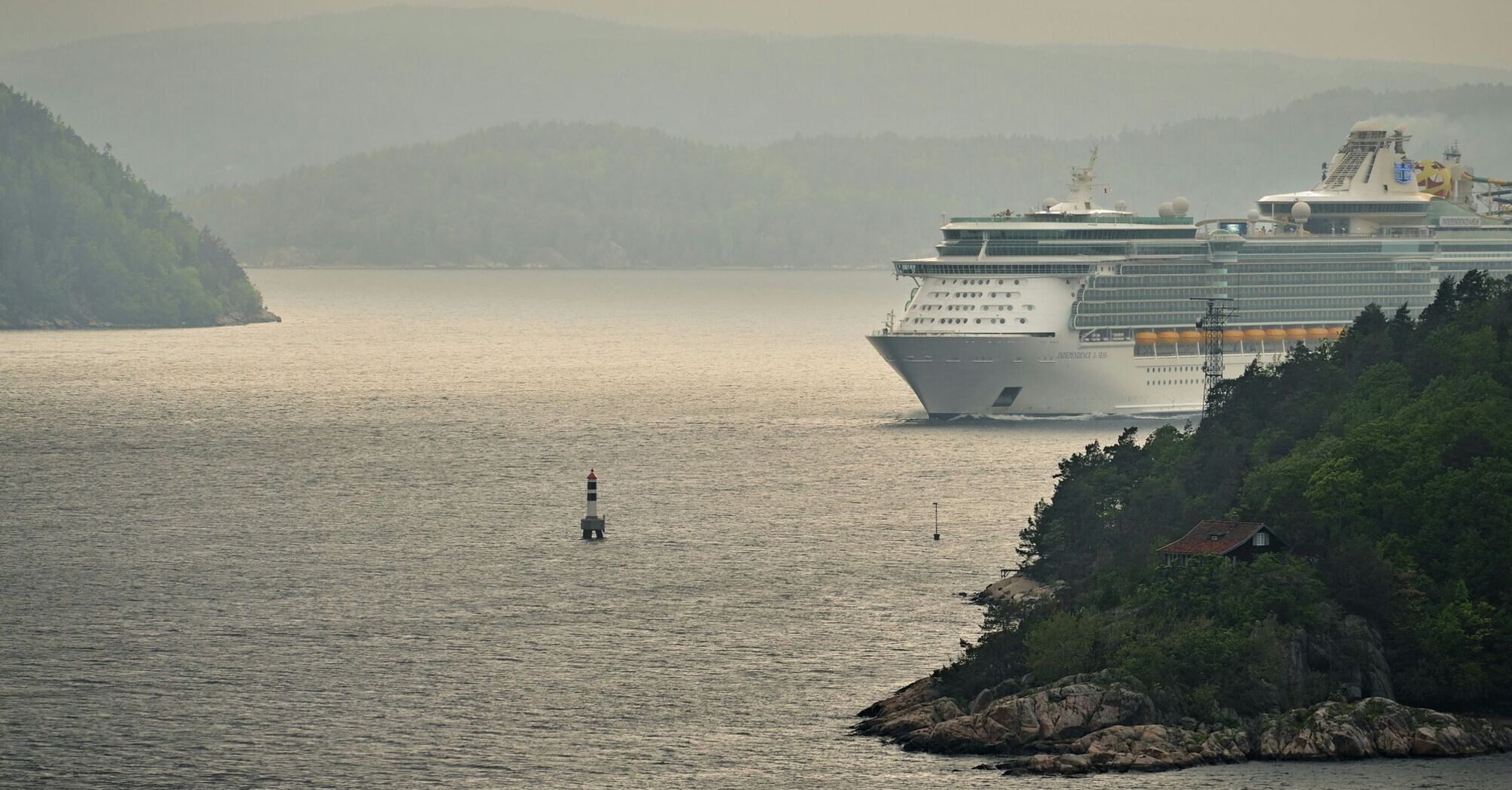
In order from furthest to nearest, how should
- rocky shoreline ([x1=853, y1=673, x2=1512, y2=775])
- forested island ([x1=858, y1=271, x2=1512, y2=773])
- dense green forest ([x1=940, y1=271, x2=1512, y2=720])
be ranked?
1. dense green forest ([x1=940, y1=271, x2=1512, y2=720])
2. forested island ([x1=858, y1=271, x2=1512, y2=773])
3. rocky shoreline ([x1=853, y1=673, x2=1512, y2=775])

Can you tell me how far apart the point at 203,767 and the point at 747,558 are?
25519 millimetres

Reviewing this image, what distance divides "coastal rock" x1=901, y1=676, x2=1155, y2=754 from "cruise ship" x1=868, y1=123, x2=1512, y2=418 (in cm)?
5413

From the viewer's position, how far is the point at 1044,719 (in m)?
49.7

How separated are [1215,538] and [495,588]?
20497mm

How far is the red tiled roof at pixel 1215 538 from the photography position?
56.2 metres

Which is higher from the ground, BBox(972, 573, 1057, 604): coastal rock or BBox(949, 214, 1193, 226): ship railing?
BBox(949, 214, 1193, 226): ship railing

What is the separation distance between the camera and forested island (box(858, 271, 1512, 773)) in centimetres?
4959

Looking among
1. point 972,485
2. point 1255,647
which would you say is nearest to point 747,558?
point 972,485

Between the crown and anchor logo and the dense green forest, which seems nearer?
the dense green forest

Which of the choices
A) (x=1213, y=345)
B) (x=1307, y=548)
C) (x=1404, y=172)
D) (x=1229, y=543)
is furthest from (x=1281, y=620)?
(x=1404, y=172)

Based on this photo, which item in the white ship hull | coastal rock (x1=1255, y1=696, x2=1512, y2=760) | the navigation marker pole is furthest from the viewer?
the white ship hull

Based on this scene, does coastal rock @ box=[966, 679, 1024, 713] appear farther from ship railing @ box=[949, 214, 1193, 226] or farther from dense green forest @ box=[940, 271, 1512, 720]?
ship railing @ box=[949, 214, 1193, 226]

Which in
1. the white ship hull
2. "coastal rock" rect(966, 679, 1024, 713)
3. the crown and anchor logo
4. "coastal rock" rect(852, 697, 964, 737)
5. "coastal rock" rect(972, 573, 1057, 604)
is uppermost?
the crown and anchor logo

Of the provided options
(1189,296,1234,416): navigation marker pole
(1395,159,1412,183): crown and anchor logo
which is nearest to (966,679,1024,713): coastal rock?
(1189,296,1234,416): navigation marker pole
